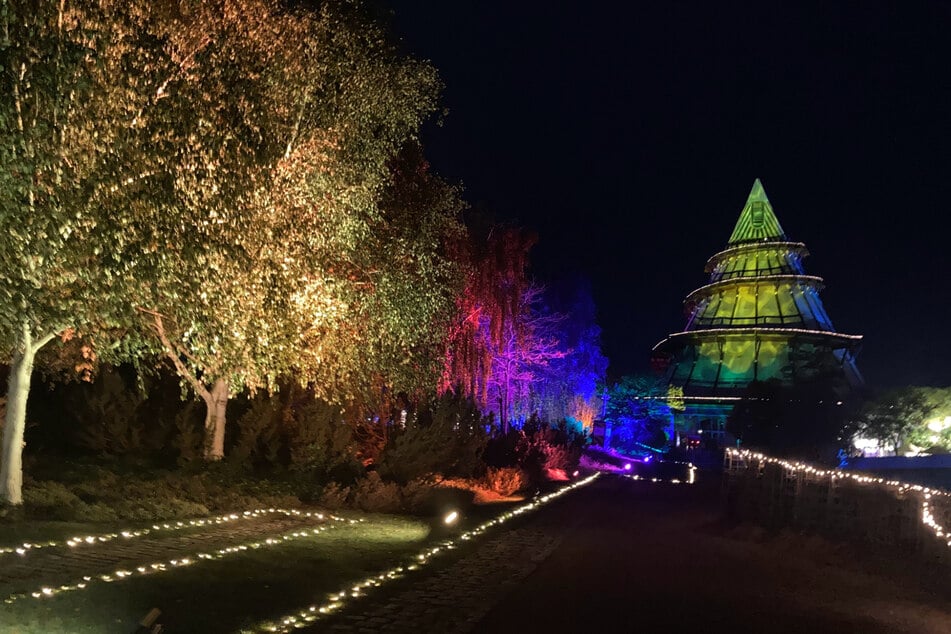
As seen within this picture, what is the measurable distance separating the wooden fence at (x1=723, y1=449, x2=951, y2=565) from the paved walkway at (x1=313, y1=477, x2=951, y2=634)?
698 mm

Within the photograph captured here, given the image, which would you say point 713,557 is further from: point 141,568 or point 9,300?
point 9,300

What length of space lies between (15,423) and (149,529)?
2319 mm

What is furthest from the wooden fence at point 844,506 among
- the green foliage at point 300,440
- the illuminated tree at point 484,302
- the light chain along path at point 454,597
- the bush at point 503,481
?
the illuminated tree at point 484,302

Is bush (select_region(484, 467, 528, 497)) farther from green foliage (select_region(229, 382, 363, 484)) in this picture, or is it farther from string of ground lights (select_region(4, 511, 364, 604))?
string of ground lights (select_region(4, 511, 364, 604))

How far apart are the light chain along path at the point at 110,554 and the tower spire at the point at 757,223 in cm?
6302

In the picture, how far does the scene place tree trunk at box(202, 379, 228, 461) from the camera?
49.1 feet

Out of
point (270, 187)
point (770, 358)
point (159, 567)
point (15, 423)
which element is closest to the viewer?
point (159, 567)

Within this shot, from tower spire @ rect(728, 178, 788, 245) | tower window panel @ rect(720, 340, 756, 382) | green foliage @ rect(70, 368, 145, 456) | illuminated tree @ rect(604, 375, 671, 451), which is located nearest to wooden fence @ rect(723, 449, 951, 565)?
green foliage @ rect(70, 368, 145, 456)

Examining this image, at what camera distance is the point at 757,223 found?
68.2m

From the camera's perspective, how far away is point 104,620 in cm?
595

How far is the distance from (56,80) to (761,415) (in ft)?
125

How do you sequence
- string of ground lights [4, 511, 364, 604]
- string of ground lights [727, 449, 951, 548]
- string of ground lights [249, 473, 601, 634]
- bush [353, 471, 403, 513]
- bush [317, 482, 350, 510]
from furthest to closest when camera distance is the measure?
bush [353, 471, 403, 513]
bush [317, 482, 350, 510]
string of ground lights [727, 449, 951, 548]
string of ground lights [249, 473, 601, 634]
string of ground lights [4, 511, 364, 604]

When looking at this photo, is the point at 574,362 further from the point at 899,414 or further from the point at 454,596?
the point at 454,596

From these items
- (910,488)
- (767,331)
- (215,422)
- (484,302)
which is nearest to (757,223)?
(767,331)
